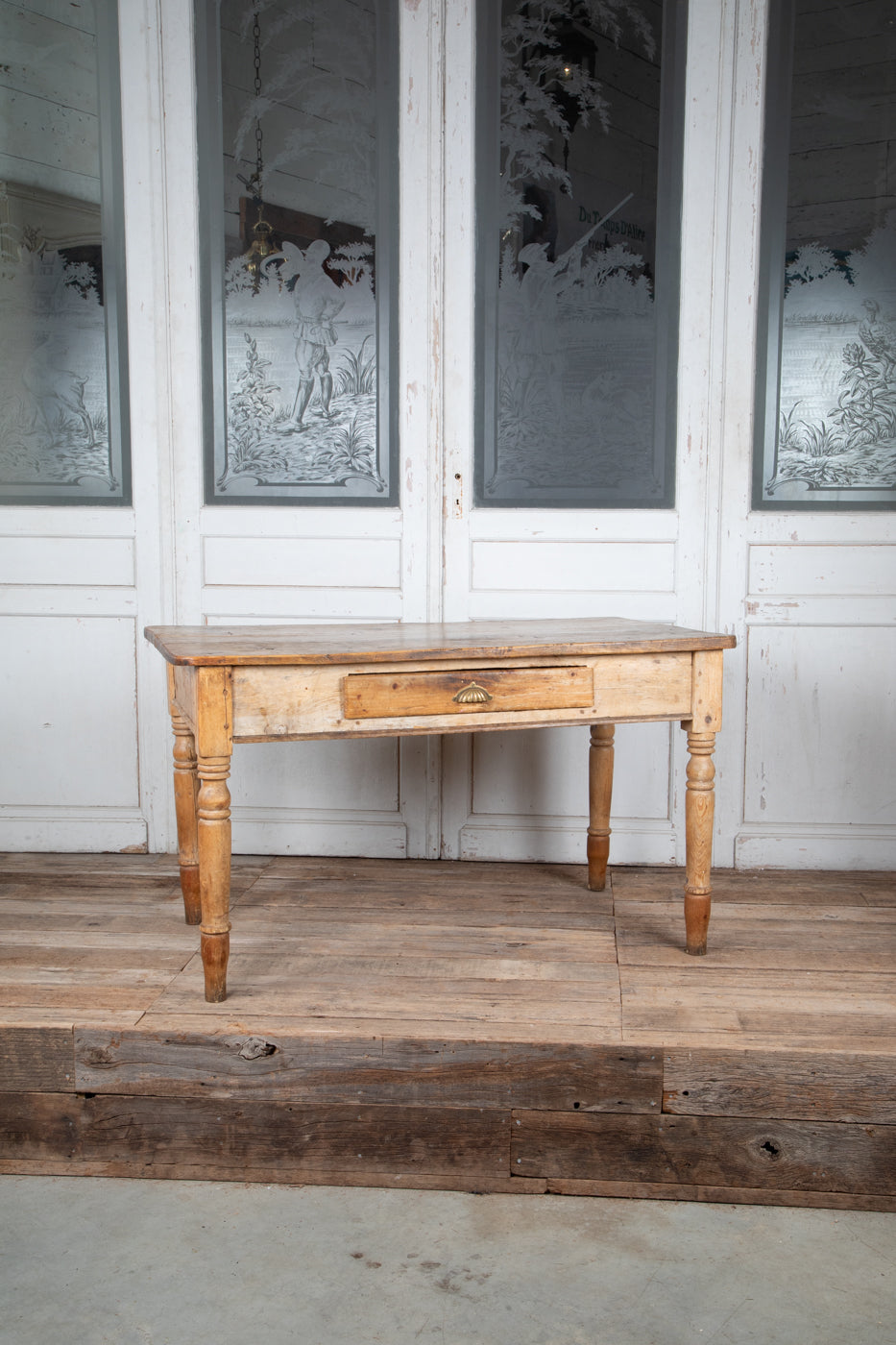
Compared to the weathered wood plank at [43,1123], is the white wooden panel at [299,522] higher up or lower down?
higher up

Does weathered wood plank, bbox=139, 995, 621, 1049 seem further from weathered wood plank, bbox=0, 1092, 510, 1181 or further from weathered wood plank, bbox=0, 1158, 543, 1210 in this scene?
weathered wood plank, bbox=0, 1158, 543, 1210

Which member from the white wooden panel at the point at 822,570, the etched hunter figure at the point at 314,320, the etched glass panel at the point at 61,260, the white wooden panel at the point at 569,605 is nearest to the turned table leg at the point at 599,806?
the white wooden panel at the point at 569,605

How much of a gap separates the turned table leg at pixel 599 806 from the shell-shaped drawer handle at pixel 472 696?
77 cm

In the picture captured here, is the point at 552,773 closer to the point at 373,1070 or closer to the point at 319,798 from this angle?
the point at 319,798

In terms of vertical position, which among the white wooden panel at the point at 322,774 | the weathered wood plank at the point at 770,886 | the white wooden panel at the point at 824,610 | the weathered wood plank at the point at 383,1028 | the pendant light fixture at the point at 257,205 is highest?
the pendant light fixture at the point at 257,205

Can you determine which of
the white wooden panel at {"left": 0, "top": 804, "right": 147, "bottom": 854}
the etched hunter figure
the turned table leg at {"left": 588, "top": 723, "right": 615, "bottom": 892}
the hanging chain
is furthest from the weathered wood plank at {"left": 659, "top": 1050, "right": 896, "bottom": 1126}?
the hanging chain

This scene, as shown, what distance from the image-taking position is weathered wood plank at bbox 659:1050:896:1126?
6.33ft

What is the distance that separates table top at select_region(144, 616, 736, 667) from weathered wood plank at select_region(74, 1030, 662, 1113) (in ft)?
2.38

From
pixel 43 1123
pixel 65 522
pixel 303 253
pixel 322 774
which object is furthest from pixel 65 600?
pixel 43 1123

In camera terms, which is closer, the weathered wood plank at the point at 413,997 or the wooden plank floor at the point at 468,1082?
the wooden plank floor at the point at 468,1082

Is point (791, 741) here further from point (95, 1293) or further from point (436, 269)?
point (95, 1293)

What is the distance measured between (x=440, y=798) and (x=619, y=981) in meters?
1.10

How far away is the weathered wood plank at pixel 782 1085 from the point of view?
193 centimetres

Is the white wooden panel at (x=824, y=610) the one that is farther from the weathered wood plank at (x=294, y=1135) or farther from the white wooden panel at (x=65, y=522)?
the white wooden panel at (x=65, y=522)
